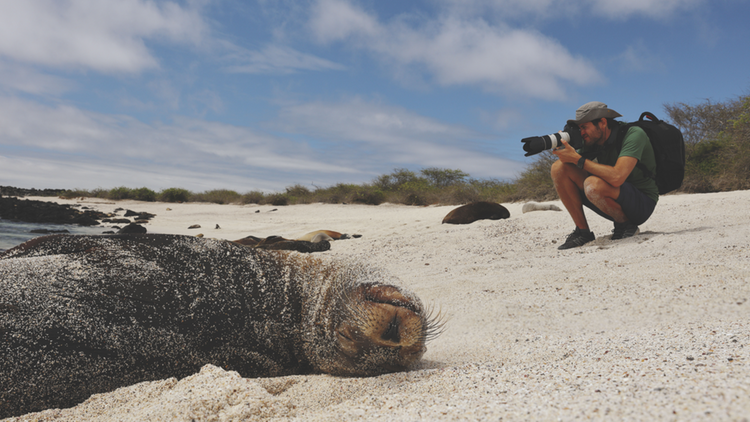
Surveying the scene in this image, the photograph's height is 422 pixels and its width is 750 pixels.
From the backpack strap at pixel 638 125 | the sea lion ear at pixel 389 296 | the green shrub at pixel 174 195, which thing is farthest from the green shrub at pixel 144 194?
the sea lion ear at pixel 389 296

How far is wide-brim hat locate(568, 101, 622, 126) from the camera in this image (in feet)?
16.4

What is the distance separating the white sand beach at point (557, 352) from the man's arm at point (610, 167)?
764 millimetres

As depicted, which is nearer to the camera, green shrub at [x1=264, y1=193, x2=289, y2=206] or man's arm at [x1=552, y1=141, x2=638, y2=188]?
man's arm at [x1=552, y1=141, x2=638, y2=188]

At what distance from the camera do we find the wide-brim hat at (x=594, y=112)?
5.00 meters

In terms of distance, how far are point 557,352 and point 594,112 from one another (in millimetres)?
3625

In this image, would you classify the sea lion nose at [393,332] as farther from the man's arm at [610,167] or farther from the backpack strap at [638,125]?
the backpack strap at [638,125]

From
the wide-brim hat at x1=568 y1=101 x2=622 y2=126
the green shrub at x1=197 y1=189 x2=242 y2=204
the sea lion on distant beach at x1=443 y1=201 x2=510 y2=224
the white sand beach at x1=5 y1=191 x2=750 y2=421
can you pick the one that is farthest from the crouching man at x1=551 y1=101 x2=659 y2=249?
the green shrub at x1=197 y1=189 x2=242 y2=204

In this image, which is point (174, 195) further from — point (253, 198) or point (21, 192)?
point (21, 192)

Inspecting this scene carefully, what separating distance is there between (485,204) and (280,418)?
323 inches

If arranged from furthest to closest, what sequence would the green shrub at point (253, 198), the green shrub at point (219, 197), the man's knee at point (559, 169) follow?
the green shrub at point (219, 197)
the green shrub at point (253, 198)
the man's knee at point (559, 169)

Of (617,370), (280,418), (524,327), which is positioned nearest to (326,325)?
(280,418)

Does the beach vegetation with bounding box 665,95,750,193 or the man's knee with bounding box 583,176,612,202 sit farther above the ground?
the beach vegetation with bounding box 665,95,750,193

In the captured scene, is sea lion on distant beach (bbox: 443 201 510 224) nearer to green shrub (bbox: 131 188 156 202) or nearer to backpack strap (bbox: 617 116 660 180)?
backpack strap (bbox: 617 116 660 180)

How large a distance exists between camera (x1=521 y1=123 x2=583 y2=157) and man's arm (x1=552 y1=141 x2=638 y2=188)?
0.10 meters
